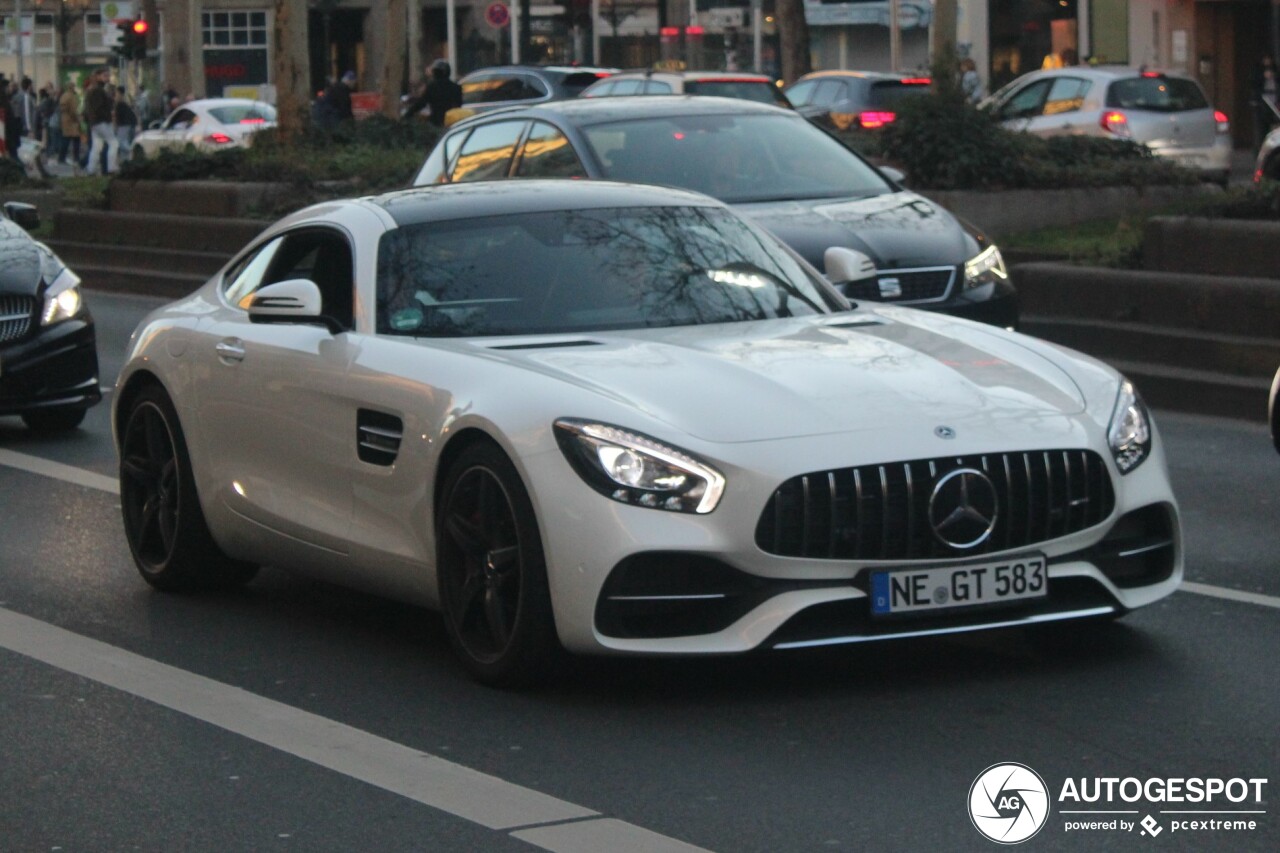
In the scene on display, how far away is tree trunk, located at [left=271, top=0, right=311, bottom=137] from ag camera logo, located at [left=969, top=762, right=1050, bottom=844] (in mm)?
22616

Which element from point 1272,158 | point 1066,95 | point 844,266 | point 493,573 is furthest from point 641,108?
point 1066,95

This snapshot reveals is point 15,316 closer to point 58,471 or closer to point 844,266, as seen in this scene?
point 58,471

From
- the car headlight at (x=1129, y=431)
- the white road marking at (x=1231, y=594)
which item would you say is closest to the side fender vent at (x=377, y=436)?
the car headlight at (x=1129, y=431)

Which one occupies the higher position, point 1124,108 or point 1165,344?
point 1124,108

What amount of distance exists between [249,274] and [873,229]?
197 inches

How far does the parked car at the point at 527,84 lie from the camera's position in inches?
1284

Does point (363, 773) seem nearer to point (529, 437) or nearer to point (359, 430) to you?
point (529, 437)

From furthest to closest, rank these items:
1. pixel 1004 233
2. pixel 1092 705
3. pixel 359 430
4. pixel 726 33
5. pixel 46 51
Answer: pixel 46 51 → pixel 726 33 → pixel 1004 233 → pixel 359 430 → pixel 1092 705

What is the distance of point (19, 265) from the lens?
12812 millimetres

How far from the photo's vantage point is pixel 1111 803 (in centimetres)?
531

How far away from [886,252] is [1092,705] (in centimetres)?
647

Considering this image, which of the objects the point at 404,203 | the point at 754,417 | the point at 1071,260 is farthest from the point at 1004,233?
the point at 754,417

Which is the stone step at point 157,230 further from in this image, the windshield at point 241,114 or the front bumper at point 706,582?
the front bumper at point 706,582

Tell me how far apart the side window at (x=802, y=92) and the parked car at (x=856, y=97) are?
32 millimetres
